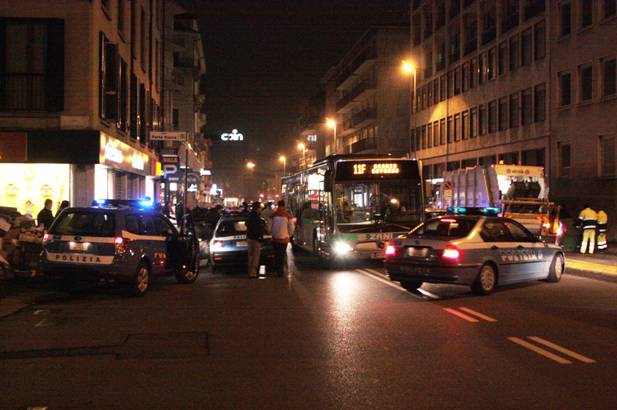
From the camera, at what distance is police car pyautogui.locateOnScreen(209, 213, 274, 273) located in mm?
18375

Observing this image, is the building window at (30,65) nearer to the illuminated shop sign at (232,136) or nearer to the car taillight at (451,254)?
the car taillight at (451,254)

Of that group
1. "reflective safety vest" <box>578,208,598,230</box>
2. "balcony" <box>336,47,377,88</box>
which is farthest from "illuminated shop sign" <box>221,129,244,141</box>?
"balcony" <box>336,47,377,88</box>

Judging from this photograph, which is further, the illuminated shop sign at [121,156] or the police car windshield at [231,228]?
the illuminated shop sign at [121,156]

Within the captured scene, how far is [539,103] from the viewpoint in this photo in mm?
38750

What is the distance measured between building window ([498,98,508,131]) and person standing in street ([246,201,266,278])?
96.4 feet

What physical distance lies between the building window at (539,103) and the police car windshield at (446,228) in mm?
26179

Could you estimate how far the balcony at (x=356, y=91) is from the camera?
6743cm

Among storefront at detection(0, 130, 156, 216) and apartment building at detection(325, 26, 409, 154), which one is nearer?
storefront at detection(0, 130, 156, 216)

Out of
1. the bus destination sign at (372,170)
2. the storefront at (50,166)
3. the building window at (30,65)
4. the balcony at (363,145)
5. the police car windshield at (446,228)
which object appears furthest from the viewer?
the balcony at (363,145)

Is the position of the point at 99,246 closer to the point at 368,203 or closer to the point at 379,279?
the point at 379,279

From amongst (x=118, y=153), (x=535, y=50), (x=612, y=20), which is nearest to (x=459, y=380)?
(x=118, y=153)

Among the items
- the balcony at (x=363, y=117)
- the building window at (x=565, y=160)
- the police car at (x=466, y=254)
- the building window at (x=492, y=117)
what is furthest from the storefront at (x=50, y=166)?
the balcony at (x=363, y=117)

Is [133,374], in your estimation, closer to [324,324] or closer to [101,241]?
[324,324]

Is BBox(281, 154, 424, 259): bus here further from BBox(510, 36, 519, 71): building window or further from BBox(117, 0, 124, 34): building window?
BBox(510, 36, 519, 71): building window
